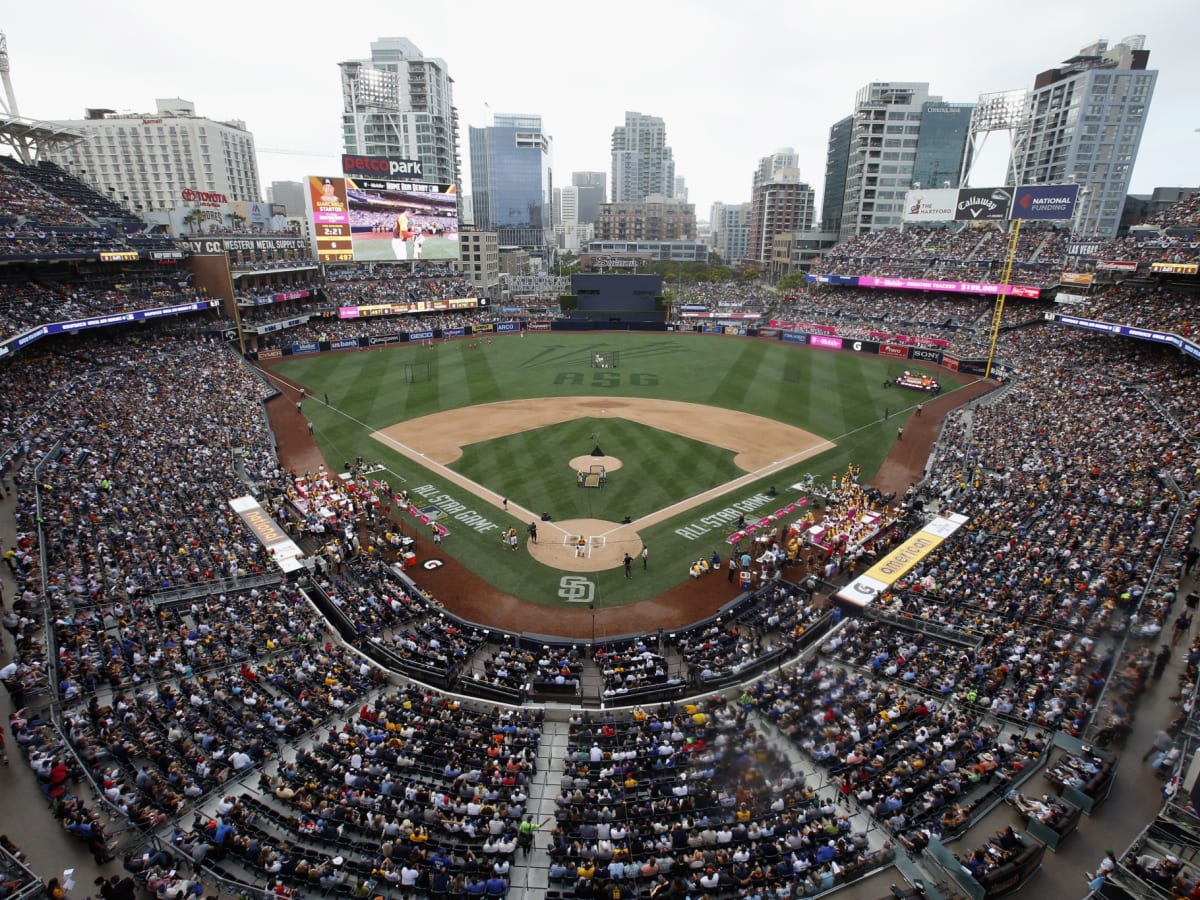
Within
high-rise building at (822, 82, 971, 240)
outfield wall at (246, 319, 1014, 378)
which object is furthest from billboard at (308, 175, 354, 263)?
high-rise building at (822, 82, 971, 240)

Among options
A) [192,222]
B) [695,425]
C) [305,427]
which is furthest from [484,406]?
[192,222]

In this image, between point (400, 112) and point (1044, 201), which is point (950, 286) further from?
point (400, 112)

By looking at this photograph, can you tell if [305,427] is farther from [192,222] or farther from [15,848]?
[192,222]

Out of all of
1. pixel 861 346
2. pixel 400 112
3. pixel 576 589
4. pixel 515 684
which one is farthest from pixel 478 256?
pixel 515 684

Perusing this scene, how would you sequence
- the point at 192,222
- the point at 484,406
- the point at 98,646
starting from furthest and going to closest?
the point at 192,222, the point at 484,406, the point at 98,646

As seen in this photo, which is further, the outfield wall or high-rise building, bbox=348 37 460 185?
high-rise building, bbox=348 37 460 185

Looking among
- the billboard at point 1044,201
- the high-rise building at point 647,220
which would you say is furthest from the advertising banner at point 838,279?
the high-rise building at point 647,220

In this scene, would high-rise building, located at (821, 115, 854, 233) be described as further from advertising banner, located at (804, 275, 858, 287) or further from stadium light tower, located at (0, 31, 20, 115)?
stadium light tower, located at (0, 31, 20, 115)
